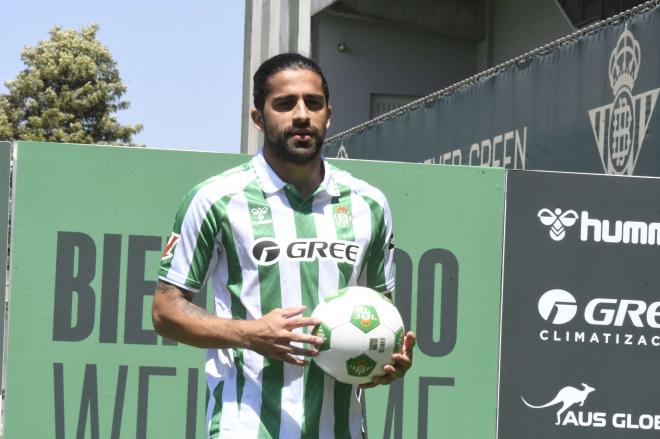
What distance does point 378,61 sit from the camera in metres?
27.0

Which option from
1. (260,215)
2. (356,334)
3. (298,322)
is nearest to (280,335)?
(298,322)

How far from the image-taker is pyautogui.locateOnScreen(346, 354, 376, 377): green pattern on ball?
406 cm

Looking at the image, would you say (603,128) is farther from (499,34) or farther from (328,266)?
(499,34)

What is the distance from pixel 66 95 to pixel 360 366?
36.1 meters

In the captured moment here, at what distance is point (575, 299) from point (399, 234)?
122 centimetres

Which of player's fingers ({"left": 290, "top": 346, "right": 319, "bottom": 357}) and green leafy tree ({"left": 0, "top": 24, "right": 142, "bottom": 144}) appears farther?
green leafy tree ({"left": 0, "top": 24, "right": 142, "bottom": 144})

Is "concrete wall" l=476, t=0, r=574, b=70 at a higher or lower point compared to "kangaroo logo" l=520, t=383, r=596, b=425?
higher

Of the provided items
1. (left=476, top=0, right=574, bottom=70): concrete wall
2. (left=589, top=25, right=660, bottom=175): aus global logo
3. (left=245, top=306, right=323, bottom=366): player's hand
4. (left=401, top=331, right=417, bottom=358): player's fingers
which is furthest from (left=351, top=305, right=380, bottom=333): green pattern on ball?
(left=476, top=0, right=574, bottom=70): concrete wall

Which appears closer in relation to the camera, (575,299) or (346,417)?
(346,417)

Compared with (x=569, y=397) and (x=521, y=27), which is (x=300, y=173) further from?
(x=521, y=27)

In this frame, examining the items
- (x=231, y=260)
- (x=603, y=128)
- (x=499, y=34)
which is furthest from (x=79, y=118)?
(x=231, y=260)

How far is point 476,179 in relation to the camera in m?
8.07

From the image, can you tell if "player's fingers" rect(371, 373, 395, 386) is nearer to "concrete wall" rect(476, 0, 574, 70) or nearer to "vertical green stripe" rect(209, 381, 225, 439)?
"vertical green stripe" rect(209, 381, 225, 439)

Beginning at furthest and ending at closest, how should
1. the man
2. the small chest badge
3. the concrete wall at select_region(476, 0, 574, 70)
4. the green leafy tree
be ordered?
the green leafy tree, the concrete wall at select_region(476, 0, 574, 70), the small chest badge, the man
